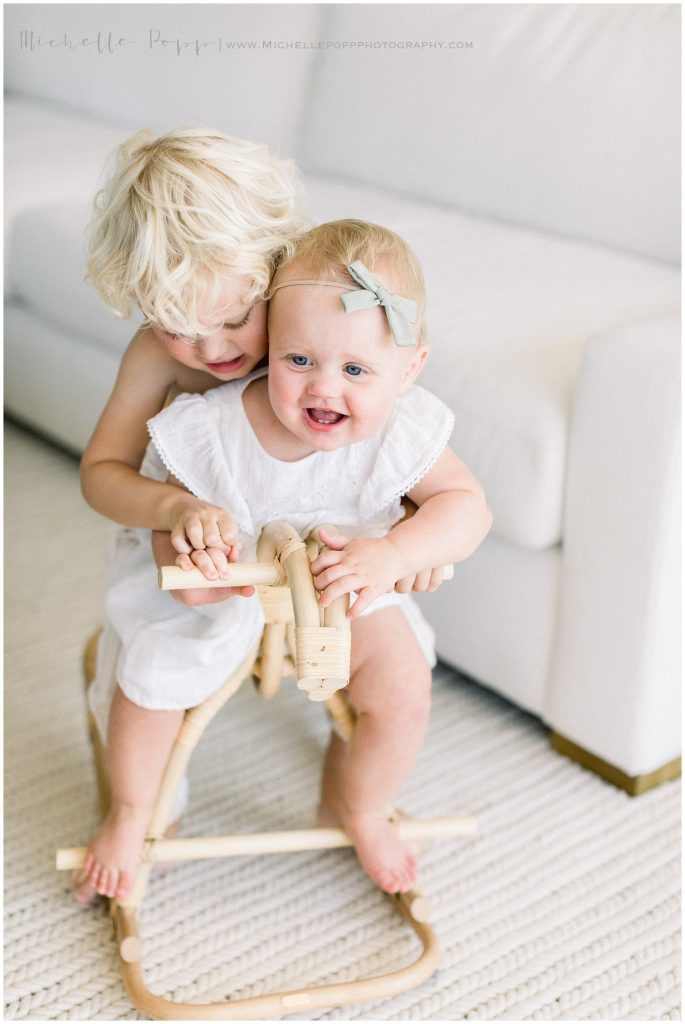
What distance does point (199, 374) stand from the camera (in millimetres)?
984

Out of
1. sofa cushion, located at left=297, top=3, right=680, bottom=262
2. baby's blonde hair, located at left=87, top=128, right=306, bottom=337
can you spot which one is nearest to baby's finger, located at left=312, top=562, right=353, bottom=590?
baby's blonde hair, located at left=87, top=128, right=306, bottom=337

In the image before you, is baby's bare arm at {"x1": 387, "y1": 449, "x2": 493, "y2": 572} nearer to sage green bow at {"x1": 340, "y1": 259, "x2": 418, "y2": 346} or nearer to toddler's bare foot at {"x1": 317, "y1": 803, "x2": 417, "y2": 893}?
sage green bow at {"x1": 340, "y1": 259, "x2": 418, "y2": 346}

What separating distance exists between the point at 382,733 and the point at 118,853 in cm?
26

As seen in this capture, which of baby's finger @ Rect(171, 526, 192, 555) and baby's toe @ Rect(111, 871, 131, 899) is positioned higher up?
baby's finger @ Rect(171, 526, 192, 555)

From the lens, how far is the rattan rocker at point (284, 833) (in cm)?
75

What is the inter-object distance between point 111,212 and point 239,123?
1.05 meters

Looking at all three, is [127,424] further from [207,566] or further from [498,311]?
[498,311]

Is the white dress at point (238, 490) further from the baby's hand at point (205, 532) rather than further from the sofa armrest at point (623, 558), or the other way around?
the sofa armrest at point (623, 558)

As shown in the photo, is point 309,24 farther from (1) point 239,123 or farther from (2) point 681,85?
(2) point 681,85

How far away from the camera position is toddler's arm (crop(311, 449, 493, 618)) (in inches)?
30.4

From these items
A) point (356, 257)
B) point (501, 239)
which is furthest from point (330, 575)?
point (501, 239)

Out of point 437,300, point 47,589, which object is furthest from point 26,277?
point 437,300

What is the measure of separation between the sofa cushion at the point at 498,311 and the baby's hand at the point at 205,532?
43cm

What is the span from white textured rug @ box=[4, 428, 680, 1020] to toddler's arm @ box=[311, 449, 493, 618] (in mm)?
407
